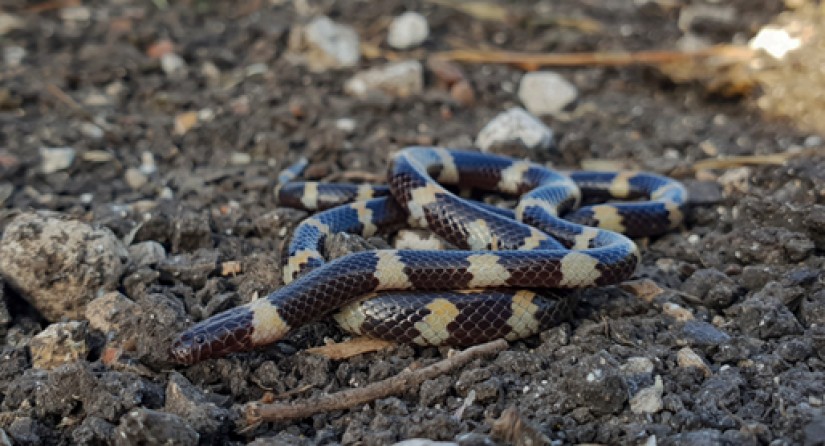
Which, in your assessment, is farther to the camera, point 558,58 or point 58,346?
point 558,58

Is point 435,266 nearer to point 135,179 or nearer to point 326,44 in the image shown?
point 135,179

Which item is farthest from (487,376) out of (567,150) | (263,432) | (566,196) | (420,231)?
(567,150)

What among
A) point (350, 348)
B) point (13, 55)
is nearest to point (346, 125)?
point (350, 348)

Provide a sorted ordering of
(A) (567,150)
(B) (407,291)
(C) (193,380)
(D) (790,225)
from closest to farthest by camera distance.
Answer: (C) (193,380), (B) (407,291), (D) (790,225), (A) (567,150)

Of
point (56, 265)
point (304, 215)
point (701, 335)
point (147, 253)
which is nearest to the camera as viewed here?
point (701, 335)

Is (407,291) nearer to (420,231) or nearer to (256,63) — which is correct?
(420,231)

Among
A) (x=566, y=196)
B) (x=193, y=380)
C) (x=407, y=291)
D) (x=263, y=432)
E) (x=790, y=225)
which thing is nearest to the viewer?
Answer: (x=263, y=432)

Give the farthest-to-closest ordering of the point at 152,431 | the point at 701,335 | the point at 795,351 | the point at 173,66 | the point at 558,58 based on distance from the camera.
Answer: the point at 558,58 < the point at 173,66 < the point at 701,335 < the point at 795,351 < the point at 152,431
